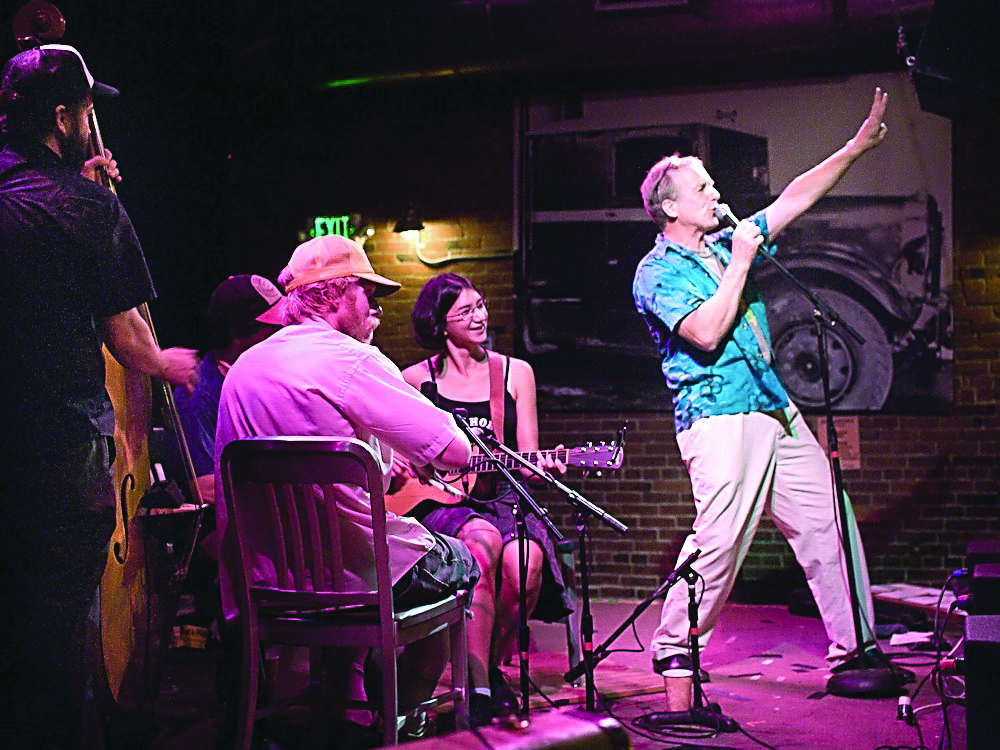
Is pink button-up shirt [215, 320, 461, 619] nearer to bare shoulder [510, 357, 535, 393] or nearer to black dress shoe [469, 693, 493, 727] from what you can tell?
black dress shoe [469, 693, 493, 727]

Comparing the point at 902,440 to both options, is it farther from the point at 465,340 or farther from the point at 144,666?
the point at 144,666

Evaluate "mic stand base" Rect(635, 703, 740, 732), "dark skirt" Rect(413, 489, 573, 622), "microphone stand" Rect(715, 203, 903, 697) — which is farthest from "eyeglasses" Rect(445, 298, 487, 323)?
"mic stand base" Rect(635, 703, 740, 732)

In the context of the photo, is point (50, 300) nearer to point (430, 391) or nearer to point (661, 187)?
point (430, 391)

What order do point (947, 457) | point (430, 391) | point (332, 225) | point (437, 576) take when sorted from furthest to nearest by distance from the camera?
point (332, 225), point (947, 457), point (430, 391), point (437, 576)

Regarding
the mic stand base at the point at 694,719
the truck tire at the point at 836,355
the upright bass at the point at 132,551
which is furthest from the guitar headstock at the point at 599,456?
the truck tire at the point at 836,355

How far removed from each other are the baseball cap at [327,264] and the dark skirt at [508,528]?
1199mm

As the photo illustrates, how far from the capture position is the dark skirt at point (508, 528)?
3957 mm

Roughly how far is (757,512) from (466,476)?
1174mm

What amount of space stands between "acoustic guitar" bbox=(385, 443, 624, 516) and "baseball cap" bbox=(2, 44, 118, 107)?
171cm

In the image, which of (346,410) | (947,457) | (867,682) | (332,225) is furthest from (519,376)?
(332,225)

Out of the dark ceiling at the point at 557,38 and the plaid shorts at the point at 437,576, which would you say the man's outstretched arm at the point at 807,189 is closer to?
the dark ceiling at the point at 557,38

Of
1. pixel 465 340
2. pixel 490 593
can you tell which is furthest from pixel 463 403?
pixel 490 593

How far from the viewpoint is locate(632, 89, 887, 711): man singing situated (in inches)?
158

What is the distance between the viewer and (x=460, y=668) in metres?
3.08
